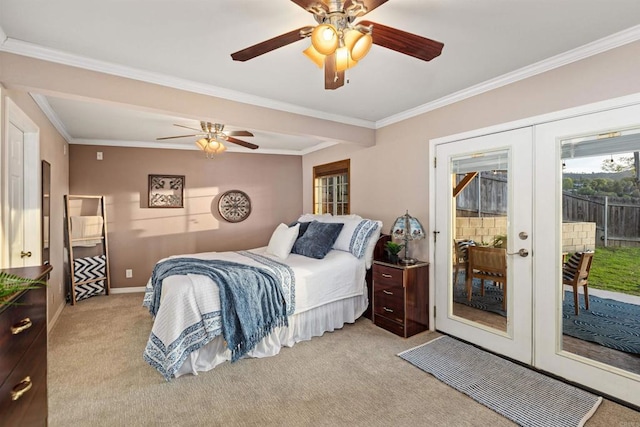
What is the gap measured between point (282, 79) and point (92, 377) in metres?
2.87

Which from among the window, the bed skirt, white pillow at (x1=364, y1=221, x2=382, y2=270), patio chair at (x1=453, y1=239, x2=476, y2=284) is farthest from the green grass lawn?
the window

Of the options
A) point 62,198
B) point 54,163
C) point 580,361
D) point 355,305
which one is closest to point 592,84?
point 580,361

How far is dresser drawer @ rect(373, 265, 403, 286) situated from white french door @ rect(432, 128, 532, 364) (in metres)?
0.45

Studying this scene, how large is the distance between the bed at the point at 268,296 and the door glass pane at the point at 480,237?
0.96m

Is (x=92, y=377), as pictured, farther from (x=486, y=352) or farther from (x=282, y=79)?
(x=486, y=352)

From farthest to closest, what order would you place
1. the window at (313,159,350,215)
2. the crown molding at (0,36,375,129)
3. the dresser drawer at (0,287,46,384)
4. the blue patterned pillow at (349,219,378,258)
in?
the window at (313,159,350,215) → the blue patterned pillow at (349,219,378,258) → the crown molding at (0,36,375,129) → the dresser drawer at (0,287,46,384)

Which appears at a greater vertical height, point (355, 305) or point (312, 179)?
point (312, 179)

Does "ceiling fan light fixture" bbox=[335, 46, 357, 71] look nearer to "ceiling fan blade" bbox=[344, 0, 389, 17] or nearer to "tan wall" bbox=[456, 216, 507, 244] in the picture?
"ceiling fan blade" bbox=[344, 0, 389, 17]

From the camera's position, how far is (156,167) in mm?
5195

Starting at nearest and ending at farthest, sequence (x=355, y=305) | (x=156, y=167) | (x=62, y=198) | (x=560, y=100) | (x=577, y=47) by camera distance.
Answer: (x=577, y=47)
(x=560, y=100)
(x=355, y=305)
(x=62, y=198)
(x=156, y=167)

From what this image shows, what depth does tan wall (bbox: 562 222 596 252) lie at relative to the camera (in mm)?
2367

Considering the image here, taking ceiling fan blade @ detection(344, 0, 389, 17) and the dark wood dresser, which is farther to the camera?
ceiling fan blade @ detection(344, 0, 389, 17)

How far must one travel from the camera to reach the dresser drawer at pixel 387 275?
10.8 feet

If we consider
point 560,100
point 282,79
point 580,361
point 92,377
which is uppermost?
point 282,79
